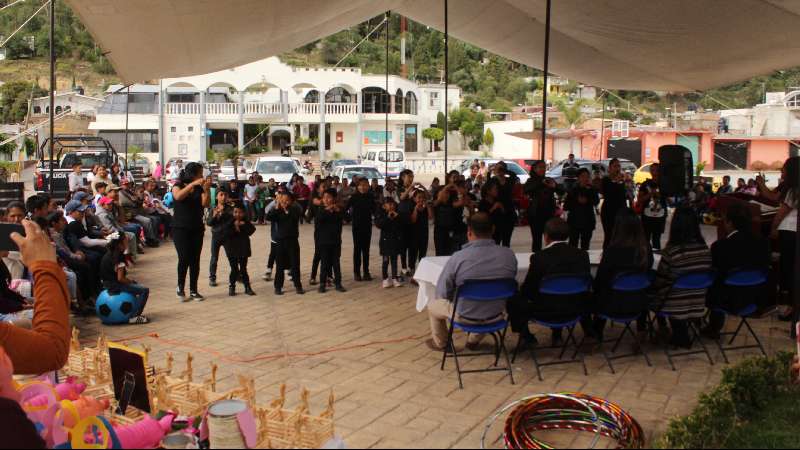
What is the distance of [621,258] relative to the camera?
227 inches

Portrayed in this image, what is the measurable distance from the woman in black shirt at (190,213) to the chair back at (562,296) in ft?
14.4

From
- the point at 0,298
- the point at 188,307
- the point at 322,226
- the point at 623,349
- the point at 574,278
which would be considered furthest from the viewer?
the point at 322,226

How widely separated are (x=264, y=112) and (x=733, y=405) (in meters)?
42.3

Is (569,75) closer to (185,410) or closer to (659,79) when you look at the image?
(659,79)

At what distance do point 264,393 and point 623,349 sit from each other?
3219 mm

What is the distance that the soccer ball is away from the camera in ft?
23.8

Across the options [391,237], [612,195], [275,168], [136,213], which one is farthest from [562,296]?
[275,168]

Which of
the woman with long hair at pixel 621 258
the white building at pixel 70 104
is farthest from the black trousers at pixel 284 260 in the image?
the white building at pixel 70 104

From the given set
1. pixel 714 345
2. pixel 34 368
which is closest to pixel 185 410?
pixel 34 368

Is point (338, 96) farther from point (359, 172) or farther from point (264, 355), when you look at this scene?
point (264, 355)

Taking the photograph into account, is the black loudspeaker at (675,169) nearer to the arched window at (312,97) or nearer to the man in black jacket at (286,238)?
the man in black jacket at (286,238)

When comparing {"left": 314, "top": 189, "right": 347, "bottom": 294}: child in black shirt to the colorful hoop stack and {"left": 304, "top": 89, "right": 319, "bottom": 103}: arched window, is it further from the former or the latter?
{"left": 304, "top": 89, "right": 319, "bottom": 103}: arched window

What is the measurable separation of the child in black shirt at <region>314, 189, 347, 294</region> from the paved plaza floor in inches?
12.6

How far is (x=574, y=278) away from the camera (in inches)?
213
